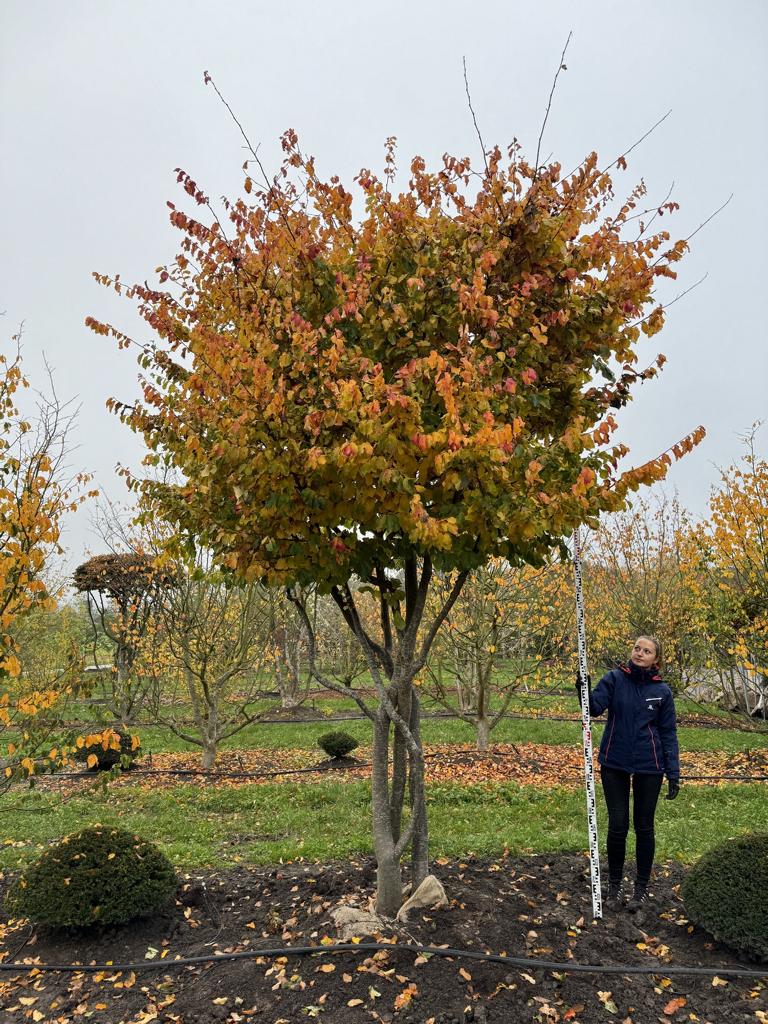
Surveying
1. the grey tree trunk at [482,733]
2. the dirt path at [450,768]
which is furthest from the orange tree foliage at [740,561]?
the grey tree trunk at [482,733]

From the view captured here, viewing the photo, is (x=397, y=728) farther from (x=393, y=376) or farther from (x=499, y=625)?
(x=499, y=625)

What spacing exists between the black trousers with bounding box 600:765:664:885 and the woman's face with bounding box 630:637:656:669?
69 centimetres

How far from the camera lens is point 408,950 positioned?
3.62 metres

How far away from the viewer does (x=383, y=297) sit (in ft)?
12.1

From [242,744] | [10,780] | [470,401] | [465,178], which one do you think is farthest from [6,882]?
[242,744]

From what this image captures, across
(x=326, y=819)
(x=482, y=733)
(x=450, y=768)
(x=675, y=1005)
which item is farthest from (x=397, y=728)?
(x=482, y=733)

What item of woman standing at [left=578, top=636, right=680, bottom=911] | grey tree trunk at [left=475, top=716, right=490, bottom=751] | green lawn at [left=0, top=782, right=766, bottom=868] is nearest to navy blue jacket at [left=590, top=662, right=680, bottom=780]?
woman standing at [left=578, top=636, right=680, bottom=911]

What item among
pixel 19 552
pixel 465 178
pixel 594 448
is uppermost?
pixel 465 178

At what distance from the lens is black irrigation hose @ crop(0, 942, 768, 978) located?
3.37 meters

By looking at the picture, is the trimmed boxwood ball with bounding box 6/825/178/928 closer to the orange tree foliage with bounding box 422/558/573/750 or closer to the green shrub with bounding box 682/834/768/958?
the green shrub with bounding box 682/834/768/958

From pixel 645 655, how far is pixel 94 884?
12.1 feet

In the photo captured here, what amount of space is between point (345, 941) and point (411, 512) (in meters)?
2.47

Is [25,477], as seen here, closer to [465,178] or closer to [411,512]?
[411,512]

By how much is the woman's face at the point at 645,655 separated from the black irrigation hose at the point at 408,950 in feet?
5.32
